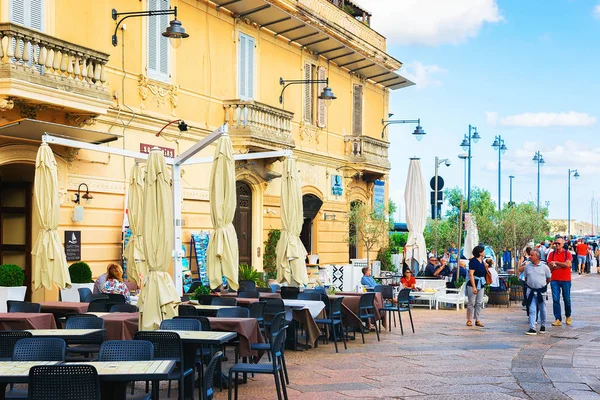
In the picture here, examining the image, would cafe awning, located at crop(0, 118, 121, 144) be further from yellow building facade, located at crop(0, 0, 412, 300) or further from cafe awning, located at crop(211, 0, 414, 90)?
cafe awning, located at crop(211, 0, 414, 90)

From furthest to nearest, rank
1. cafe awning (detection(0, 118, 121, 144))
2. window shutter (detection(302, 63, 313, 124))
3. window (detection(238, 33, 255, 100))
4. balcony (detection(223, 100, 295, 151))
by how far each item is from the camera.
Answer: window shutter (detection(302, 63, 313, 124)) < window (detection(238, 33, 255, 100)) < balcony (detection(223, 100, 295, 151)) < cafe awning (detection(0, 118, 121, 144))

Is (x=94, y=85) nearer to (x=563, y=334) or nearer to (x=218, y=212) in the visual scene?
(x=218, y=212)

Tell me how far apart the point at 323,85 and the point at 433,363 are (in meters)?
18.1

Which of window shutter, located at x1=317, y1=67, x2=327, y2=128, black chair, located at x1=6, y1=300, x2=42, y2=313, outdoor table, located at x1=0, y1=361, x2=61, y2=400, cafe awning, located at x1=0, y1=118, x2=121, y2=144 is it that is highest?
window shutter, located at x1=317, y1=67, x2=327, y2=128

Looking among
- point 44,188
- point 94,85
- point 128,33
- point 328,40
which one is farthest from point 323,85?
point 44,188

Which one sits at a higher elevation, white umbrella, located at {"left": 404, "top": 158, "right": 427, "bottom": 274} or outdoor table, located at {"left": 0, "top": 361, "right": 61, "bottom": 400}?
white umbrella, located at {"left": 404, "top": 158, "right": 427, "bottom": 274}

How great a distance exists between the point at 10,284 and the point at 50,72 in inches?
169

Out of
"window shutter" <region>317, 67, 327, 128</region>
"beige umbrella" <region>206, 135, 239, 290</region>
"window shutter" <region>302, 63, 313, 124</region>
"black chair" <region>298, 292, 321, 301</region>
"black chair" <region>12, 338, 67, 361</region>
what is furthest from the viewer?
"window shutter" <region>317, 67, 327, 128</region>

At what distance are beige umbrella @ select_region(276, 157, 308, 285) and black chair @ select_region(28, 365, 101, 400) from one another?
9276 mm

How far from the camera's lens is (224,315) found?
11875mm

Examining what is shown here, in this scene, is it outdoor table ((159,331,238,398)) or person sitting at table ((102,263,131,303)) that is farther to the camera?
person sitting at table ((102,263,131,303))

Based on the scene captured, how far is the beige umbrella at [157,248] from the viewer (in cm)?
1059

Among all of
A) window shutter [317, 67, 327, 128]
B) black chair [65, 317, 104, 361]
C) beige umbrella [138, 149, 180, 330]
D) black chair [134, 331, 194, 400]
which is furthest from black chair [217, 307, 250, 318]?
window shutter [317, 67, 327, 128]

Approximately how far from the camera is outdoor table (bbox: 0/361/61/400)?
696 centimetres
